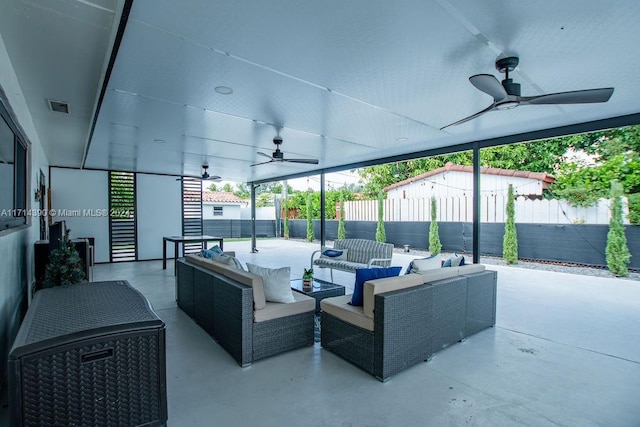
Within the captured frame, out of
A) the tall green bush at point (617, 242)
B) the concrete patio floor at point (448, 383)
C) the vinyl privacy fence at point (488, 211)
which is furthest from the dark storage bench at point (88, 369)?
the vinyl privacy fence at point (488, 211)

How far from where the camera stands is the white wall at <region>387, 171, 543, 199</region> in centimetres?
972

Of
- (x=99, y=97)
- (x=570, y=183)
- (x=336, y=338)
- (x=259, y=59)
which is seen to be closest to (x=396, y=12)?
(x=259, y=59)

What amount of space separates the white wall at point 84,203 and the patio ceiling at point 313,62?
383cm

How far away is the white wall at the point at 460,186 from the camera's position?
9719 mm

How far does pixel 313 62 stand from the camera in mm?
2602

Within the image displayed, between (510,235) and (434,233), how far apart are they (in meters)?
2.11

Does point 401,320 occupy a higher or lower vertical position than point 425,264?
lower

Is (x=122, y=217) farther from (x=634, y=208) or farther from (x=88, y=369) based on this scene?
(x=634, y=208)

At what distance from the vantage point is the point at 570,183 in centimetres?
900

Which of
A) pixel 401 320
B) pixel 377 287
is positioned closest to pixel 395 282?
pixel 377 287

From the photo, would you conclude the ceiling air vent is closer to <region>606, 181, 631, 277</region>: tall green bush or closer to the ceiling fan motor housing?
the ceiling fan motor housing

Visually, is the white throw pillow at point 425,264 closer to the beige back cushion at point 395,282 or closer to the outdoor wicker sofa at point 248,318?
the beige back cushion at point 395,282

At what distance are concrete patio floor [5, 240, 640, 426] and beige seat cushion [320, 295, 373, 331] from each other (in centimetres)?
37

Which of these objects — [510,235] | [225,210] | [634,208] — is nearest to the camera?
[634,208]
